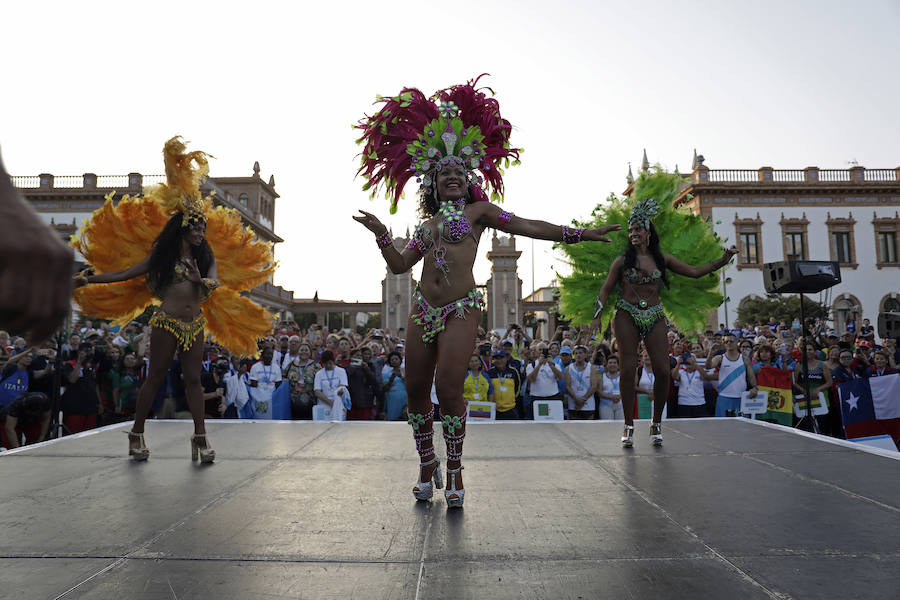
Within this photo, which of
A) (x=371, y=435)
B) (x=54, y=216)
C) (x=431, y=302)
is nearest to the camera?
(x=431, y=302)

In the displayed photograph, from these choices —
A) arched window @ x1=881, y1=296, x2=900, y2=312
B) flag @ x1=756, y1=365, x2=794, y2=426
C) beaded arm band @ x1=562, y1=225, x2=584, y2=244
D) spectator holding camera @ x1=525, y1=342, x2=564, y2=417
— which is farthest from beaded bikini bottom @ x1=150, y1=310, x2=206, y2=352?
arched window @ x1=881, y1=296, x2=900, y2=312

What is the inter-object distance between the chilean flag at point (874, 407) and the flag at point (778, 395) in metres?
0.75

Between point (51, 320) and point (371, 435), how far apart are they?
14.8 ft

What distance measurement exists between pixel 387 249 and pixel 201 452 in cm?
209

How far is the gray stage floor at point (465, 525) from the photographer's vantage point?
6.38ft

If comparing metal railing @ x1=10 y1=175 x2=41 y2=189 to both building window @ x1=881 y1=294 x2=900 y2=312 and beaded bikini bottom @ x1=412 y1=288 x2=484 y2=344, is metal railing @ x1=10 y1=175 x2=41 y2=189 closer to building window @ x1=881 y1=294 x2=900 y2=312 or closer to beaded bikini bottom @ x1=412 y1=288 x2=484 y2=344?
beaded bikini bottom @ x1=412 y1=288 x2=484 y2=344

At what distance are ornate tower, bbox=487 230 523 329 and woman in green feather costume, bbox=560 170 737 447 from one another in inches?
884

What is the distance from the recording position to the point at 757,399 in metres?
7.55

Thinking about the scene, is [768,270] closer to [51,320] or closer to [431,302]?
[431,302]

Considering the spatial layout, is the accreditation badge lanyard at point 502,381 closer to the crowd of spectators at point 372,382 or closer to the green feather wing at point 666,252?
the crowd of spectators at point 372,382

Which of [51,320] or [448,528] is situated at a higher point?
[51,320]

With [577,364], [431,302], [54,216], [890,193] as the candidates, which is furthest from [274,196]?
[431,302]

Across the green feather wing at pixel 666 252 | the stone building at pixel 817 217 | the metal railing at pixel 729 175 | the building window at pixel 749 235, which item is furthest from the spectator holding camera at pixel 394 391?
the metal railing at pixel 729 175

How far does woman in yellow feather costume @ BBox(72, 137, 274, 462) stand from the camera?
4211mm
